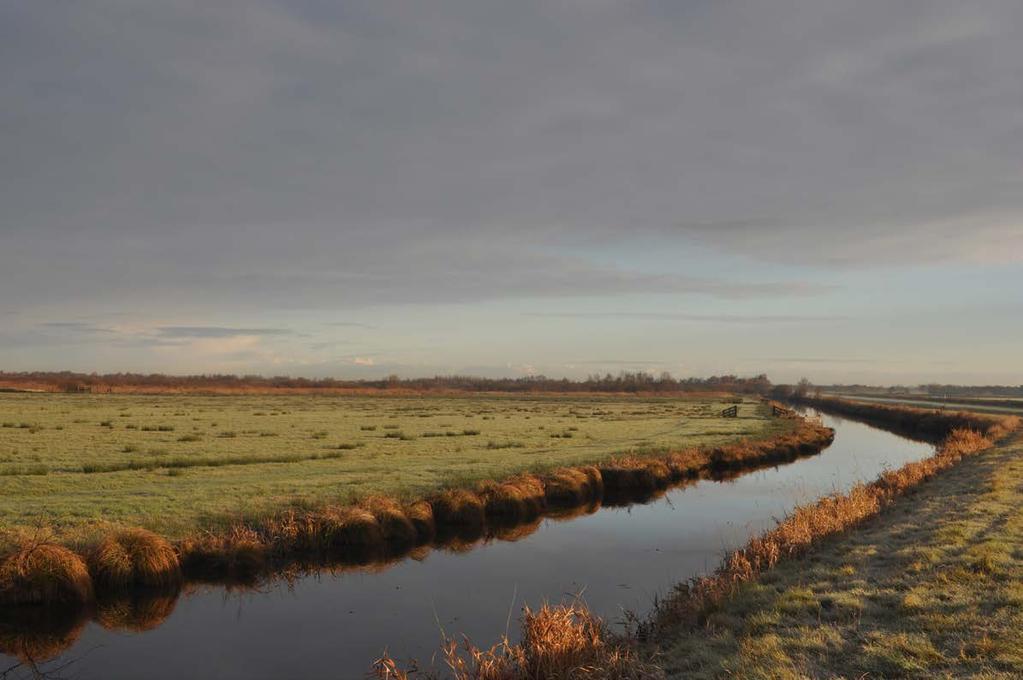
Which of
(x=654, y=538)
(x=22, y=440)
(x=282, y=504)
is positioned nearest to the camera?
(x=282, y=504)

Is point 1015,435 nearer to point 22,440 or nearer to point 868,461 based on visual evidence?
point 868,461

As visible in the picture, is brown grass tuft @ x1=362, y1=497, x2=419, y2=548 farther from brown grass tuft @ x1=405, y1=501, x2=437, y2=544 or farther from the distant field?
the distant field

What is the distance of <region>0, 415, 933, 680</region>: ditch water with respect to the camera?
1286cm

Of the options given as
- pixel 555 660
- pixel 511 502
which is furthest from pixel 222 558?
pixel 555 660

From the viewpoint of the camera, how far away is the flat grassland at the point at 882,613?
359 inches

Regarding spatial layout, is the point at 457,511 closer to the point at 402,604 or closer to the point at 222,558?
the point at 402,604

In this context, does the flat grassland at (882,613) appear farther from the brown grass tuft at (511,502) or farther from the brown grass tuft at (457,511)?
A: the brown grass tuft at (511,502)

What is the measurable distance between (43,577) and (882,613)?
58.3ft

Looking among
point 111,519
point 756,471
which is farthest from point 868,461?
point 111,519

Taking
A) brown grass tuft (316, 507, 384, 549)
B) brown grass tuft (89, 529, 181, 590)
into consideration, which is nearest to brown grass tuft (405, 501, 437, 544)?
brown grass tuft (316, 507, 384, 549)

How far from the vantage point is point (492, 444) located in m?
42.1

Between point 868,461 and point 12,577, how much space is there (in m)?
47.7

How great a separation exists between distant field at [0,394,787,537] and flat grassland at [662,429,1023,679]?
14793 mm

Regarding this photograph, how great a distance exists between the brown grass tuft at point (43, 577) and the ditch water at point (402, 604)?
137 cm
